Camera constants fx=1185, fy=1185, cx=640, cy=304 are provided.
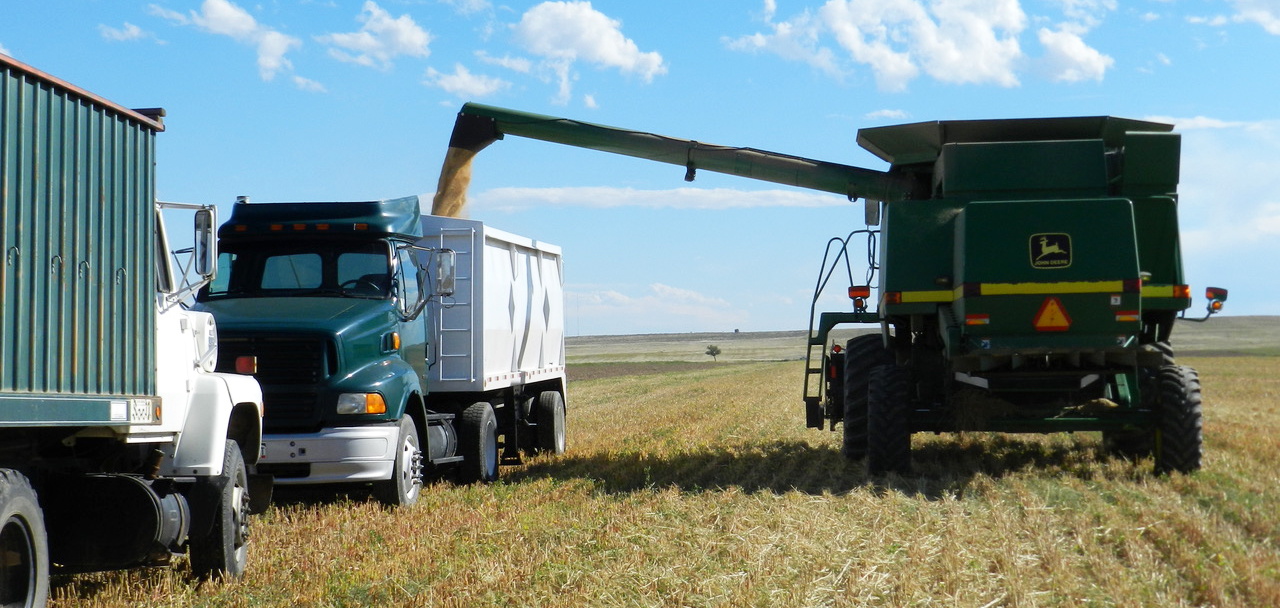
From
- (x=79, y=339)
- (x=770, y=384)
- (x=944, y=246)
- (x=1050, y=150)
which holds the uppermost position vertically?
(x=1050, y=150)

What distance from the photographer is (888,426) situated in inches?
415

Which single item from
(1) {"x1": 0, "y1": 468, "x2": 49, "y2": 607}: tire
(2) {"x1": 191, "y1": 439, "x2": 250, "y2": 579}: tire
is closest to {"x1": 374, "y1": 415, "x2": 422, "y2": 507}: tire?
(2) {"x1": 191, "y1": 439, "x2": 250, "y2": 579}: tire

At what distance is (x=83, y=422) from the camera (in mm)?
5211

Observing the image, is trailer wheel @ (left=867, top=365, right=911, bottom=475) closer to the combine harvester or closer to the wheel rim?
the combine harvester

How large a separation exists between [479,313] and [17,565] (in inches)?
269

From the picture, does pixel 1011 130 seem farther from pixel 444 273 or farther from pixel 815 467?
pixel 444 273

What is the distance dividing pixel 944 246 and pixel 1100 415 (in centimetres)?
204

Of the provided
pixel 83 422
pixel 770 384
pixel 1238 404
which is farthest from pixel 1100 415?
pixel 770 384

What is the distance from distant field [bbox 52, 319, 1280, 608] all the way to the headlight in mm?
765

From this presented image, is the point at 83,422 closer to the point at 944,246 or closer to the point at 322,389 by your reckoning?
the point at 322,389

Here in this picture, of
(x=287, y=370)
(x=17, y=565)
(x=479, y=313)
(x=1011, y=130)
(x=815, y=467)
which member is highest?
(x=1011, y=130)

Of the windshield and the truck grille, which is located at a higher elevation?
the windshield

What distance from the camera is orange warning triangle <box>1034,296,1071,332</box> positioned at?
9.62 meters

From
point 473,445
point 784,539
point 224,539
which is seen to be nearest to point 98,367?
point 224,539
